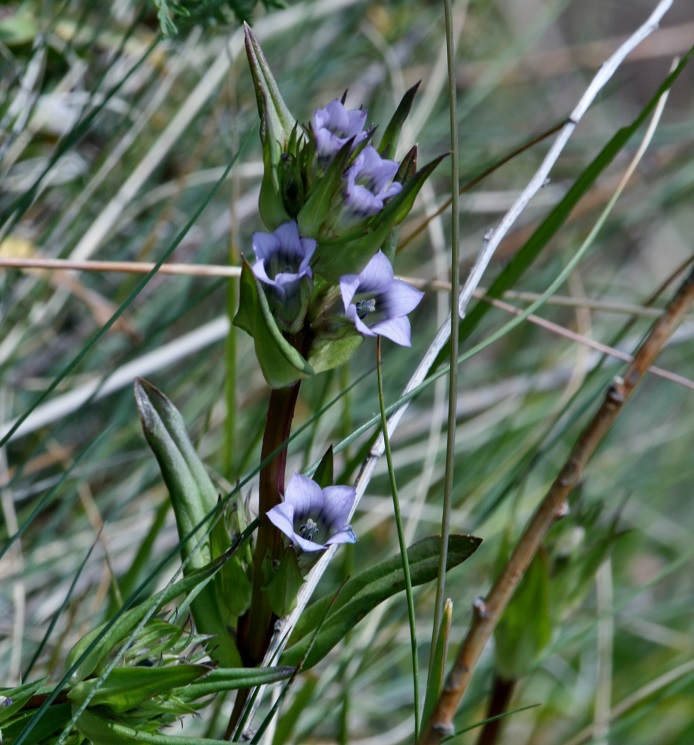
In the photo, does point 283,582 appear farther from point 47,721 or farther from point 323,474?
point 47,721

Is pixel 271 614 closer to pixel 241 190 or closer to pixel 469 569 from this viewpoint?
pixel 469 569

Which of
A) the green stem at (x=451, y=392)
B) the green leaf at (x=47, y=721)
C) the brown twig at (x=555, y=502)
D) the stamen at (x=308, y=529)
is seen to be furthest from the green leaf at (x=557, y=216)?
the green leaf at (x=47, y=721)

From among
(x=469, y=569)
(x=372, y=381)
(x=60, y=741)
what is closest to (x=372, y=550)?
(x=469, y=569)

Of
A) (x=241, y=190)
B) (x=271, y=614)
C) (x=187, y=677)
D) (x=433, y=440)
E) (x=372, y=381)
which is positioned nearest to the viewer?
(x=187, y=677)

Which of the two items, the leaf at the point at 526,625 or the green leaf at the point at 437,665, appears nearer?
the green leaf at the point at 437,665

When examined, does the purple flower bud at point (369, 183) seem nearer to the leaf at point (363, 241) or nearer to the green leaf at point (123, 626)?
the leaf at point (363, 241)

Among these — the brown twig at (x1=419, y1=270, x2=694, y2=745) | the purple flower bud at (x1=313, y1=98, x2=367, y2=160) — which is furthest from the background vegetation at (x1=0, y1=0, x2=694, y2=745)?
the purple flower bud at (x1=313, y1=98, x2=367, y2=160)

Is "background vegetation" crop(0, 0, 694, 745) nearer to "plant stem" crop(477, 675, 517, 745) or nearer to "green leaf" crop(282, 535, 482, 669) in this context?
"plant stem" crop(477, 675, 517, 745)
